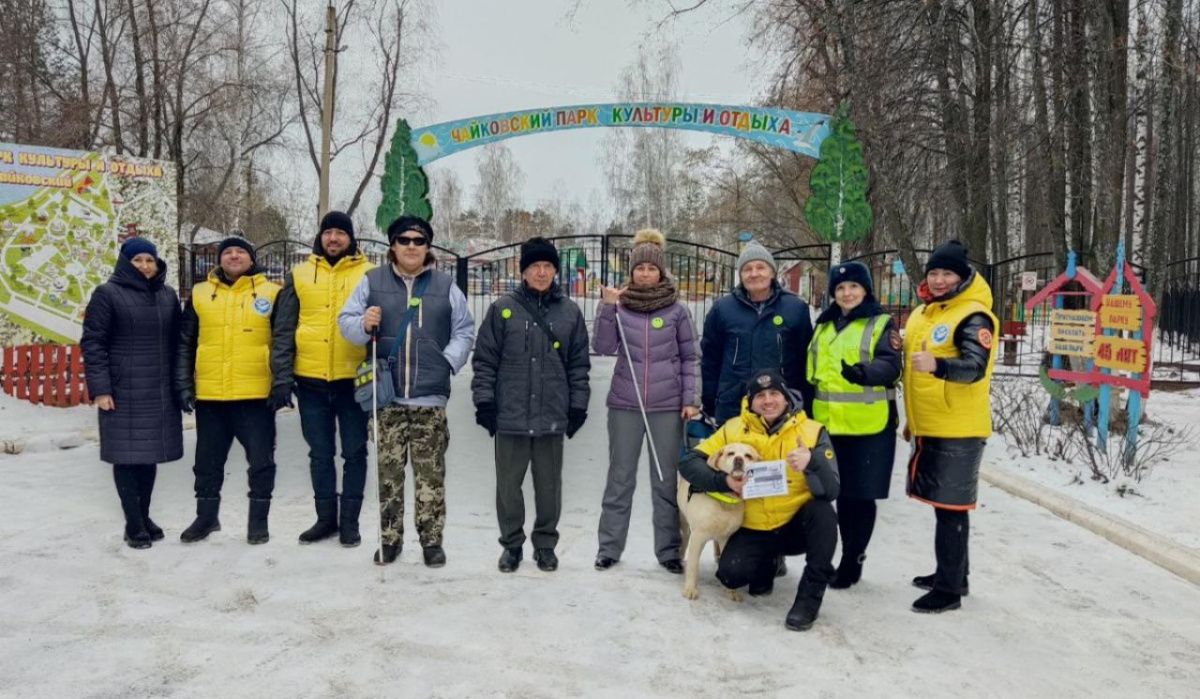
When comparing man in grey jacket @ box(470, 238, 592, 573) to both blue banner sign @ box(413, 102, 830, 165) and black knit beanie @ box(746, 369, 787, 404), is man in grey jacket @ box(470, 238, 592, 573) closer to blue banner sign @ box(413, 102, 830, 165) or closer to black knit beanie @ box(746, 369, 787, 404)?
black knit beanie @ box(746, 369, 787, 404)

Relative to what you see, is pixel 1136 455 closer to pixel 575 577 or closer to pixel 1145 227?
pixel 1145 227

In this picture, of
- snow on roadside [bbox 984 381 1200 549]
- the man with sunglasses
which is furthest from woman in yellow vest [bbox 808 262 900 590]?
snow on roadside [bbox 984 381 1200 549]

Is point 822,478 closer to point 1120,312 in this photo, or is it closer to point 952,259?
point 952,259

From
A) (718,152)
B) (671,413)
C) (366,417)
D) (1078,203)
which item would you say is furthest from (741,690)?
(718,152)

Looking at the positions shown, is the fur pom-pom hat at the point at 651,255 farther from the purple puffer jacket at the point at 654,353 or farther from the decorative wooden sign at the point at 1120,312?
the decorative wooden sign at the point at 1120,312

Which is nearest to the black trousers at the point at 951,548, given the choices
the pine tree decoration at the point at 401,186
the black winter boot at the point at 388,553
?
the black winter boot at the point at 388,553

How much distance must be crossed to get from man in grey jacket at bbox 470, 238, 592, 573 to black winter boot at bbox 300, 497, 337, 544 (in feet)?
3.52

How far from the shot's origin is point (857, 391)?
3635 mm

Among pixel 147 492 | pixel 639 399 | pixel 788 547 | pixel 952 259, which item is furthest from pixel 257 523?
pixel 952 259

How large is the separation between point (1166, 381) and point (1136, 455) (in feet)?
21.0

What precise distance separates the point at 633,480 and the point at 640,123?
20.0ft

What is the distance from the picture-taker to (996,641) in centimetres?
332

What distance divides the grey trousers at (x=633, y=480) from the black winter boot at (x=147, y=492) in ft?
8.14

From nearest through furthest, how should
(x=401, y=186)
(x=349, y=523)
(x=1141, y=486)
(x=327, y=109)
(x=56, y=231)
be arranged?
(x=349, y=523) → (x=1141, y=486) → (x=401, y=186) → (x=56, y=231) → (x=327, y=109)
